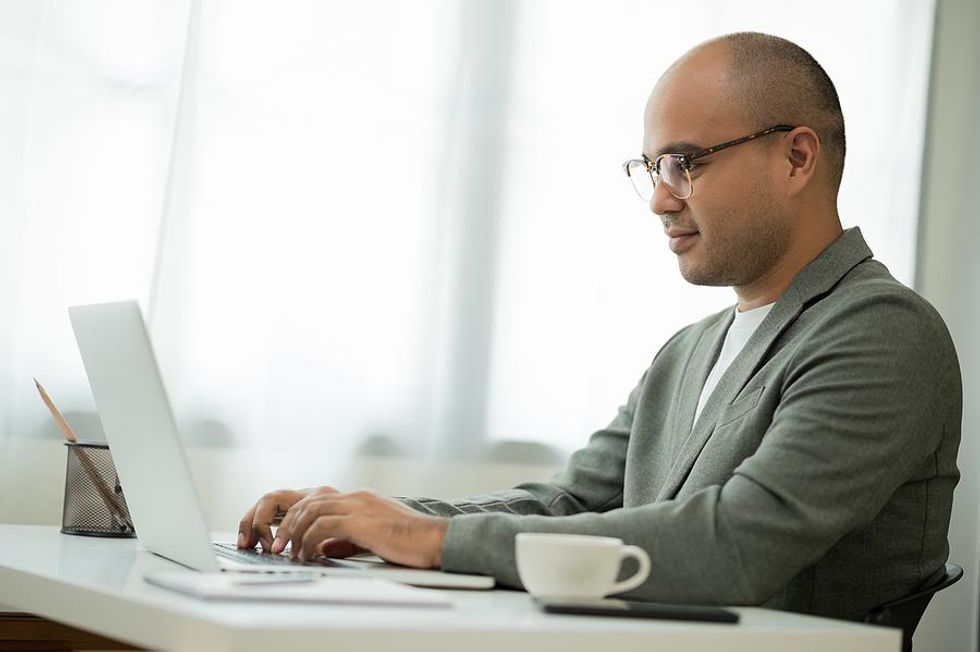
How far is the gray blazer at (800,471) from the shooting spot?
1.25 m

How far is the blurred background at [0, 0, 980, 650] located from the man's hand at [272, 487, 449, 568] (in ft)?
3.30

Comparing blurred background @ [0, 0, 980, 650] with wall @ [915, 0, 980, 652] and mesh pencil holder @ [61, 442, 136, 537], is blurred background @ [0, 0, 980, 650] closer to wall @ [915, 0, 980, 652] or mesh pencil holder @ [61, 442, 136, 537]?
wall @ [915, 0, 980, 652]

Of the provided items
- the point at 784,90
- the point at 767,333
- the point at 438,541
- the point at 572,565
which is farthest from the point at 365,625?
the point at 784,90

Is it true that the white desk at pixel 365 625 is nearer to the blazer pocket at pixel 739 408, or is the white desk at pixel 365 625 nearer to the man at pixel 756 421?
the man at pixel 756 421

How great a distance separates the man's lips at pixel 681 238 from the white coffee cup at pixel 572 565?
788 millimetres

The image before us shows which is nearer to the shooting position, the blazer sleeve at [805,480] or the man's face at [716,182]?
the blazer sleeve at [805,480]

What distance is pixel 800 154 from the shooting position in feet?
5.69

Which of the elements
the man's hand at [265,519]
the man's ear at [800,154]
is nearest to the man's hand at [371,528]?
the man's hand at [265,519]

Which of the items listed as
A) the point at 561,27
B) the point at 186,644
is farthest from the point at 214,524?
the point at 186,644

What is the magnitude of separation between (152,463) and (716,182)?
0.87m

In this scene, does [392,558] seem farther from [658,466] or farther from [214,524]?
[214,524]

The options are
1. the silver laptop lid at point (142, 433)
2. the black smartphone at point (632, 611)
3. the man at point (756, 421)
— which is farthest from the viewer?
the man at point (756, 421)

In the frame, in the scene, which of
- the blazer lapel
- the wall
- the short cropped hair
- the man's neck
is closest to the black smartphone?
the blazer lapel

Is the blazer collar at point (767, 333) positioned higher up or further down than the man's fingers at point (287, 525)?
higher up
